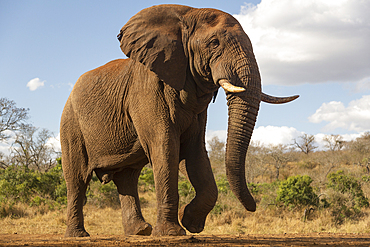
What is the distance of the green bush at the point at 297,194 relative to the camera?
1228 cm

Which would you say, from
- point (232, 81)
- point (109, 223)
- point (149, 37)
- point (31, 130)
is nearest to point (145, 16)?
point (149, 37)

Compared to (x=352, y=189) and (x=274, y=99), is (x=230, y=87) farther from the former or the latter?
(x=352, y=189)

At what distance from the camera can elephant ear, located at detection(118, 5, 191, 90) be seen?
5.00m

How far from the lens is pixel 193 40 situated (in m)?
4.91

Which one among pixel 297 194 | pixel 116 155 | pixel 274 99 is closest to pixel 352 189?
pixel 297 194

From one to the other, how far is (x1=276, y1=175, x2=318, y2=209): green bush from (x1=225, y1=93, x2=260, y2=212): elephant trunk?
8.33 metres

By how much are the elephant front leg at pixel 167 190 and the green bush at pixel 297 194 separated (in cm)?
818

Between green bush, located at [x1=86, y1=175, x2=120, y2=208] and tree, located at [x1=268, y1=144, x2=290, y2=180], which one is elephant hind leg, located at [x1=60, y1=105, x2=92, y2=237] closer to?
green bush, located at [x1=86, y1=175, x2=120, y2=208]

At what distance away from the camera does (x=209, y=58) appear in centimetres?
478

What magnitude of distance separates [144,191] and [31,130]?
45.2 feet

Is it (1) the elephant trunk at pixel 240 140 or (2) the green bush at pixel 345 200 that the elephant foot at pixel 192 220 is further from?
(2) the green bush at pixel 345 200

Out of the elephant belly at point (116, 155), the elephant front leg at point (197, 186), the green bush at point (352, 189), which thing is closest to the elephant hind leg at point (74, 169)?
the elephant belly at point (116, 155)

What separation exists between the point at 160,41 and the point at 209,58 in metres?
0.75

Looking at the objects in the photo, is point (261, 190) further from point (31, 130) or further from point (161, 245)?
point (31, 130)
